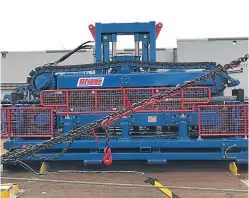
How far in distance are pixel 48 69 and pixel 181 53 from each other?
11.2 meters

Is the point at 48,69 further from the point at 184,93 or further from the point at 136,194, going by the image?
the point at 136,194

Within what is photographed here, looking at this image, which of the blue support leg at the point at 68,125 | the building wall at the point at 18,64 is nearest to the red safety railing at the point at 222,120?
the blue support leg at the point at 68,125

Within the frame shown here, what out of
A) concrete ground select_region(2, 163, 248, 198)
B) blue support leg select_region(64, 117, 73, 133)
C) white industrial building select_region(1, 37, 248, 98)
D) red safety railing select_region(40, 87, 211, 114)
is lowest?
concrete ground select_region(2, 163, 248, 198)

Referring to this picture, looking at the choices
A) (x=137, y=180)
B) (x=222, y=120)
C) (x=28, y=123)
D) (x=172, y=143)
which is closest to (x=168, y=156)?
(x=172, y=143)

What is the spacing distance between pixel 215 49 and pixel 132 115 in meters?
11.7

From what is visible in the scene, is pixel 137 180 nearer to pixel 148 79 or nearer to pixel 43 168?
pixel 43 168

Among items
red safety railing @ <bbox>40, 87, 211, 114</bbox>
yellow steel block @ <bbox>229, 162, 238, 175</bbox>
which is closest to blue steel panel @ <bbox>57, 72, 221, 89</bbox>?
red safety railing @ <bbox>40, 87, 211, 114</bbox>

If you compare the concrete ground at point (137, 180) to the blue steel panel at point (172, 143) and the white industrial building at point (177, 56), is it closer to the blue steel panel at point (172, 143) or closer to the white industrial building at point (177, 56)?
the blue steel panel at point (172, 143)

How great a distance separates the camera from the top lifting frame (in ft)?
28.2

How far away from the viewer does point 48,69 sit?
25.9 ft

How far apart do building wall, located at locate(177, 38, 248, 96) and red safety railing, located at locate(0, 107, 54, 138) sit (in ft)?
38.6

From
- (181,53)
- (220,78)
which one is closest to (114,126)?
(220,78)

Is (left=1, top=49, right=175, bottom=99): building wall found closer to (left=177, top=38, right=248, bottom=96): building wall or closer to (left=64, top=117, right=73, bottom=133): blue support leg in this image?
(left=177, top=38, right=248, bottom=96): building wall

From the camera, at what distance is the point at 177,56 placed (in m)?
18.0
